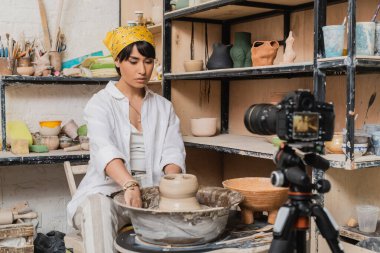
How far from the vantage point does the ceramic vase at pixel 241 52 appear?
3.38 meters

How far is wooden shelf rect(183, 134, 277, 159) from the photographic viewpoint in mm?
2884

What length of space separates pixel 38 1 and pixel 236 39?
1.68m

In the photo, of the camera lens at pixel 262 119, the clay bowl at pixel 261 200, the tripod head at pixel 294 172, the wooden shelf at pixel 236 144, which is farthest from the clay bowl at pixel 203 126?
the tripod head at pixel 294 172

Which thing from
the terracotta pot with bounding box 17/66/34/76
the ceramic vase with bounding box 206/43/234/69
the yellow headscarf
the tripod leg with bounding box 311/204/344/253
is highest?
the yellow headscarf

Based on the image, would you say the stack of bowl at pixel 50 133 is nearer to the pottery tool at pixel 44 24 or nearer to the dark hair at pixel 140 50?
the pottery tool at pixel 44 24

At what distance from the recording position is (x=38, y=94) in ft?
13.9

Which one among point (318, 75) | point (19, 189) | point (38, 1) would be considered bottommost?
point (19, 189)

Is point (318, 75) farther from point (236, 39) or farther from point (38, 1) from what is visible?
point (38, 1)

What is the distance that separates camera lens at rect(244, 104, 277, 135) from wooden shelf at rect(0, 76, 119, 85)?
2530 millimetres

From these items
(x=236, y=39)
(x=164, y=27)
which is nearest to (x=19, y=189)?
(x=164, y=27)

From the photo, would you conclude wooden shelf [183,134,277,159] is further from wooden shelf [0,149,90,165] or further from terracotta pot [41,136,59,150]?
terracotta pot [41,136,59,150]

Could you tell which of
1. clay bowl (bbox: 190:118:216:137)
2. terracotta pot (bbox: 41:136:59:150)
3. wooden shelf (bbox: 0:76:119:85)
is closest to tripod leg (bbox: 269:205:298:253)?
clay bowl (bbox: 190:118:216:137)

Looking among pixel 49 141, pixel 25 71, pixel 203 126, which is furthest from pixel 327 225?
pixel 25 71

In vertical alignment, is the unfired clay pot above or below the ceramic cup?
above
